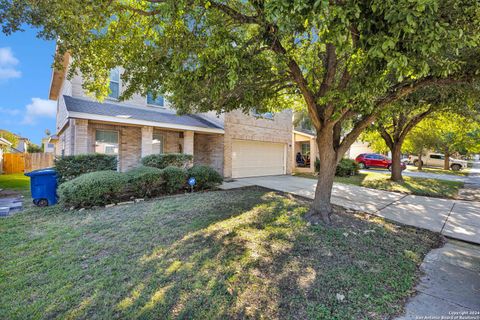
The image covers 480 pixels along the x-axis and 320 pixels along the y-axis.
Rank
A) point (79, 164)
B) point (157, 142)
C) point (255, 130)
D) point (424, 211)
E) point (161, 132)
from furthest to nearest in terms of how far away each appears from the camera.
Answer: point (255, 130) < point (161, 132) < point (157, 142) < point (79, 164) < point (424, 211)

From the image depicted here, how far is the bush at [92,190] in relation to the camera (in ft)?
19.3

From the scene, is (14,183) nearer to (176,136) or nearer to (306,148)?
(176,136)

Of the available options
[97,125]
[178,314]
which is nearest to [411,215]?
[178,314]

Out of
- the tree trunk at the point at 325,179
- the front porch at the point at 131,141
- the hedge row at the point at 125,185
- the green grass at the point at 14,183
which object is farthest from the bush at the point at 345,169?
the green grass at the point at 14,183

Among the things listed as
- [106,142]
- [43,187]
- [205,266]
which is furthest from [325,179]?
[106,142]

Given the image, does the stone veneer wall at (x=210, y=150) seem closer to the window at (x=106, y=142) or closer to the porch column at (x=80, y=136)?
the window at (x=106, y=142)

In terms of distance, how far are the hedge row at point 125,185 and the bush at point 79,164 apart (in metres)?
1.42

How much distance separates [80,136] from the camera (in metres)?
8.45

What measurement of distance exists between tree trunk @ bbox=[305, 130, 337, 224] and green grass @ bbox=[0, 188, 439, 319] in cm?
32

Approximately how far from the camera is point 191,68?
4.43 meters

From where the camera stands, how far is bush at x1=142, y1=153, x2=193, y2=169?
9.56 m

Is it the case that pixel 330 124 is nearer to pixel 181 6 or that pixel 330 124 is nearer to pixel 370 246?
pixel 370 246

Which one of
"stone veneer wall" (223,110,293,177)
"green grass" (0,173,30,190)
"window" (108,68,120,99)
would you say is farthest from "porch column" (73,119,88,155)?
"stone veneer wall" (223,110,293,177)

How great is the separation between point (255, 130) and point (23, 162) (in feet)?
61.1
